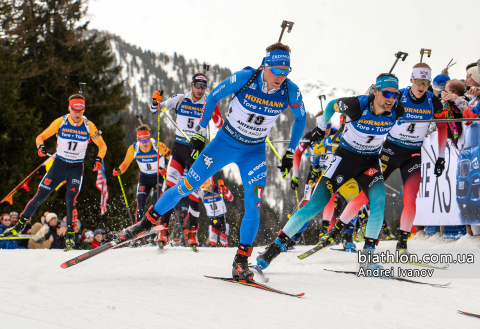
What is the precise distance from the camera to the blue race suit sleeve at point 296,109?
4.07 m

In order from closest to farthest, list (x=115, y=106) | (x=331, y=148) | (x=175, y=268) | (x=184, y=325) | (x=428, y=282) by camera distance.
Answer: (x=184, y=325) < (x=428, y=282) < (x=175, y=268) < (x=331, y=148) < (x=115, y=106)

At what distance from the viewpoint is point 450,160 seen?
7.44m

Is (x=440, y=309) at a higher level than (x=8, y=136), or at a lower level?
lower

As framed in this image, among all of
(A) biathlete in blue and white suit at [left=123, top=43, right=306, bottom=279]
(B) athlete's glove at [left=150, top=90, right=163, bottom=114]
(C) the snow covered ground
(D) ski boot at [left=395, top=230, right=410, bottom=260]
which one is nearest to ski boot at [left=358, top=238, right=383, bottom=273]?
(C) the snow covered ground

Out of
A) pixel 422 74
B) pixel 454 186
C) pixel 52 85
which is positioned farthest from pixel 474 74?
pixel 52 85

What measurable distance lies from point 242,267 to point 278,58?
1854mm

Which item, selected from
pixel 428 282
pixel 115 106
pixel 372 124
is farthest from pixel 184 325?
pixel 115 106

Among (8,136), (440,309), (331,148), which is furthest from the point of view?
(8,136)

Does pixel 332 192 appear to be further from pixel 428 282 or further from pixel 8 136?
pixel 8 136

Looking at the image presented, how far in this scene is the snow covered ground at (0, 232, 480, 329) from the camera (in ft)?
7.59

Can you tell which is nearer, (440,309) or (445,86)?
(440,309)

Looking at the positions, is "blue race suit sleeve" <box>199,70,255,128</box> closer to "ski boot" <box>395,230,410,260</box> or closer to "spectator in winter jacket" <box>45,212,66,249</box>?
"ski boot" <box>395,230,410,260</box>

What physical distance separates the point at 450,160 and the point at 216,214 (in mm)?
5350

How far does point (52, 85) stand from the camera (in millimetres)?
21250
